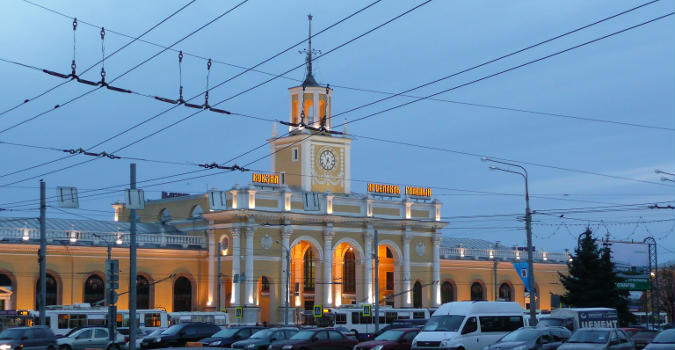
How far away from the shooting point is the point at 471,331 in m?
32.8

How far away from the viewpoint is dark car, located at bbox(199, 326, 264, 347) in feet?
131

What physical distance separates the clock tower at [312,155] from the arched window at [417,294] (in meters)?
10.1

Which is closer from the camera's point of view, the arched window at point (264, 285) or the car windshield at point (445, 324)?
the car windshield at point (445, 324)

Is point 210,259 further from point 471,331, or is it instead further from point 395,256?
point 471,331

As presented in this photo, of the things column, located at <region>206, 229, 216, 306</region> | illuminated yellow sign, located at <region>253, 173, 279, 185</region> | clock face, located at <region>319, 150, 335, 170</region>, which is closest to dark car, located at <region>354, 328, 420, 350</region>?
column, located at <region>206, 229, 216, 306</region>

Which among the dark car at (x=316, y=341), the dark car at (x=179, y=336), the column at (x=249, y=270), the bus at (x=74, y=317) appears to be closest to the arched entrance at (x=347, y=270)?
the column at (x=249, y=270)

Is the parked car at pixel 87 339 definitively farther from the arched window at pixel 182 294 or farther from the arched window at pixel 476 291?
the arched window at pixel 476 291

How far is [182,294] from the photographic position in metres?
70.8

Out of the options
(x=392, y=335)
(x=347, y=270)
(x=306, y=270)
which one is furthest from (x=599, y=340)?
(x=347, y=270)

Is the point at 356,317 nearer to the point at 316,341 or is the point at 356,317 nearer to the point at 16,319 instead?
the point at 16,319

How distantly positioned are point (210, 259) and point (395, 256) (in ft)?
52.2

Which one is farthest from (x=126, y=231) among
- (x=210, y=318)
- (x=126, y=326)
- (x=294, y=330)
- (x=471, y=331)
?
(x=471, y=331)

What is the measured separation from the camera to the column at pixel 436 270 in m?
78.8

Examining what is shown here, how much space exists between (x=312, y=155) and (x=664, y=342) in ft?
167
